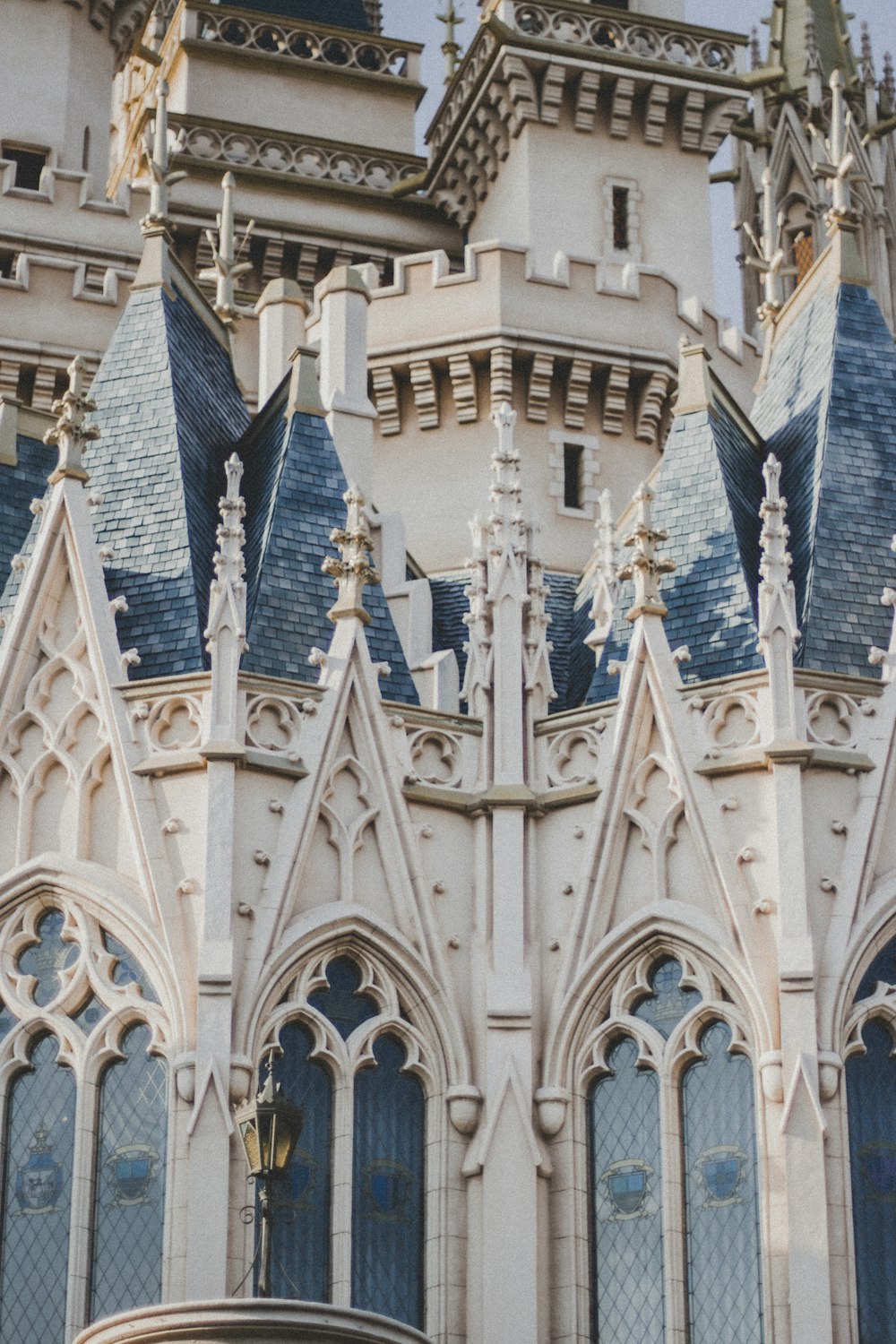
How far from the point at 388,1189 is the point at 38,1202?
2.82m

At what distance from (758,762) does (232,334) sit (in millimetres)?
10272

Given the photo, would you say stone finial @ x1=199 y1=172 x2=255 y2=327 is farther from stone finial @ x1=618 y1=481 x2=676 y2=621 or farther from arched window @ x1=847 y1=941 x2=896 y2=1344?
arched window @ x1=847 y1=941 x2=896 y2=1344

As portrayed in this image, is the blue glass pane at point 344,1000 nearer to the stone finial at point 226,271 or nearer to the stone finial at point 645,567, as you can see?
the stone finial at point 645,567

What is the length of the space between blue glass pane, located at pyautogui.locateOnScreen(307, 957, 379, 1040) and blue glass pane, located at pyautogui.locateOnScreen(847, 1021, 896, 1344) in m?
4.01

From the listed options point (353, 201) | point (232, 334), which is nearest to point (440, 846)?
point (232, 334)

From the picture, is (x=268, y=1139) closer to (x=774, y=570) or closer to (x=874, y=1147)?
(x=874, y=1147)

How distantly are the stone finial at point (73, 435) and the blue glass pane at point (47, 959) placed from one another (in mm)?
4124

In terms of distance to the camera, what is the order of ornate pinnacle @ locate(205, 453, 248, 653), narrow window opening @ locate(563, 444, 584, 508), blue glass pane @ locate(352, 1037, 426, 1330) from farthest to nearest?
narrow window opening @ locate(563, 444, 584, 508) < ornate pinnacle @ locate(205, 453, 248, 653) < blue glass pane @ locate(352, 1037, 426, 1330)

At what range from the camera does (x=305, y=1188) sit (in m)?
27.3

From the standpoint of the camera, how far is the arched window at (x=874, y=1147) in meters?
27.0

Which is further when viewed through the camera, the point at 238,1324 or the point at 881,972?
the point at 881,972

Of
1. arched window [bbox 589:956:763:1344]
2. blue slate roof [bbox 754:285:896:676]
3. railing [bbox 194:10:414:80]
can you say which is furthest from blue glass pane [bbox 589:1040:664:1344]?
railing [bbox 194:10:414:80]

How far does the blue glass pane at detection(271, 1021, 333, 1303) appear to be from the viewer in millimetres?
26969

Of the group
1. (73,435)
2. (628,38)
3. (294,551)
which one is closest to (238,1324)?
(294,551)
